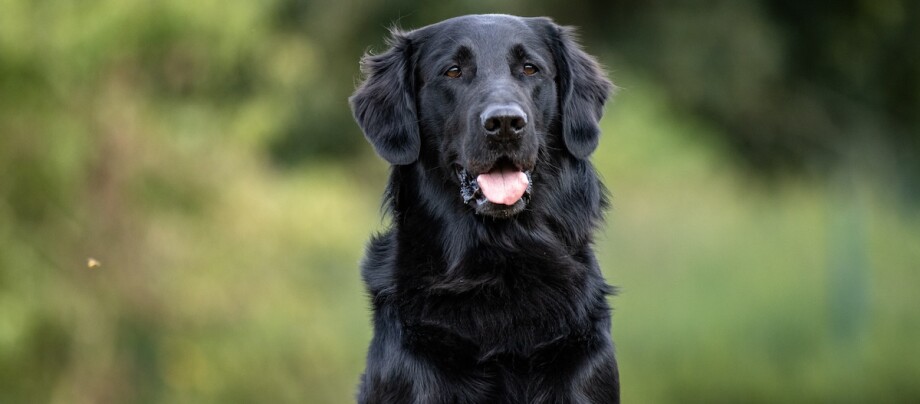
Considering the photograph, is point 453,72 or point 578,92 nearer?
point 453,72

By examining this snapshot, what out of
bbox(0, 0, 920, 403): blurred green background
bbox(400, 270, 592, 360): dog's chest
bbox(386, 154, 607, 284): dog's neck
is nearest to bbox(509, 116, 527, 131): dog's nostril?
bbox(386, 154, 607, 284): dog's neck

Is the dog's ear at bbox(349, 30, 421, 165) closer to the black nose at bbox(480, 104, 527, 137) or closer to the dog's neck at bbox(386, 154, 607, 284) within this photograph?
the dog's neck at bbox(386, 154, 607, 284)

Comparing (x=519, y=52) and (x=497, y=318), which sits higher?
(x=519, y=52)

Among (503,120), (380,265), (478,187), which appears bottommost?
(380,265)

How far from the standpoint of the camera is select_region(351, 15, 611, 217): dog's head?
429 cm

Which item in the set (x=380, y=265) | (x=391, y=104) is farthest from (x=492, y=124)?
(x=380, y=265)

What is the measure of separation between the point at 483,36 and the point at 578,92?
0.42 metres

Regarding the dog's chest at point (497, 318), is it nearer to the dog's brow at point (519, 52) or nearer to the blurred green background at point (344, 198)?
the dog's brow at point (519, 52)

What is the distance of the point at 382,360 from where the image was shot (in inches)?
170

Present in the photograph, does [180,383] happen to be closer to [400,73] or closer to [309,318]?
[309,318]

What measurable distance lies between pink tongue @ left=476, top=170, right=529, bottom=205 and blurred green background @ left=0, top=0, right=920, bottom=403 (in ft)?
19.4

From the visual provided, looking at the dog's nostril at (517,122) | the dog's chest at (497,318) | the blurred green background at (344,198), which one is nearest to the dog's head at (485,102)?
the dog's nostril at (517,122)

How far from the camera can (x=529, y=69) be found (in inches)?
178

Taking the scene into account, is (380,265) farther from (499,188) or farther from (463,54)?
(463,54)
